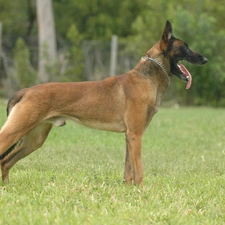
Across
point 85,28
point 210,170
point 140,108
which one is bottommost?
point 85,28

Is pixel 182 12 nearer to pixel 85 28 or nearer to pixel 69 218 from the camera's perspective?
pixel 85 28

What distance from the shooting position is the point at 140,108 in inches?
264

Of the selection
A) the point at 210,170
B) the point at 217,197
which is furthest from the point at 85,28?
the point at 217,197

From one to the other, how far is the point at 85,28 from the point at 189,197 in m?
30.1

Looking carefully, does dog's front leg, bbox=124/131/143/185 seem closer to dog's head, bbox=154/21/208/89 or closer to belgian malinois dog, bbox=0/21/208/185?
belgian malinois dog, bbox=0/21/208/185

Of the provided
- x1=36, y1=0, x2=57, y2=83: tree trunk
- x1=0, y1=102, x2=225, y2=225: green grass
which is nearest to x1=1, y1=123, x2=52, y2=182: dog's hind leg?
x1=0, y1=102, x2=225, y2=225: green grass

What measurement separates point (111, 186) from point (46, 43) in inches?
686

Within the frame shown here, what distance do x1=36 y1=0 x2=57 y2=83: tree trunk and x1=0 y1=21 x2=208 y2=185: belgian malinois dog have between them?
15982mm

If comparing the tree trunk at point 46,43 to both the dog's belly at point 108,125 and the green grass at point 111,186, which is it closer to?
the green grass at point 111,186

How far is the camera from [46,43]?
23156mm

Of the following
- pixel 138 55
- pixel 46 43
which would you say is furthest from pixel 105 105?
pixel 138 55

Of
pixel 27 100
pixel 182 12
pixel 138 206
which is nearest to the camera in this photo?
pixel 138 206

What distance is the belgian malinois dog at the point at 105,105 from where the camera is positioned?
6410 millimetres

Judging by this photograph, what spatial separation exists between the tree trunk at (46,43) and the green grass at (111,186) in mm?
11796
